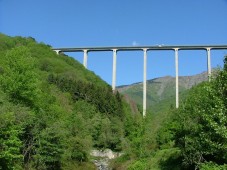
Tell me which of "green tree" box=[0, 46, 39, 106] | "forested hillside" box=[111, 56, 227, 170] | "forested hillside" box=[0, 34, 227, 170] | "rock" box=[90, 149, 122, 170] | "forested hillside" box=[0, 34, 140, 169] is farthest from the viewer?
"rock" box=[90, 149, 122, 170]

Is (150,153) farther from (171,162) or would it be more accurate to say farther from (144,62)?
(144,62)

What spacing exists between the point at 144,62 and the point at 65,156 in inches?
1812

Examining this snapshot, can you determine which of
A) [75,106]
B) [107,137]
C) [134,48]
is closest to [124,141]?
[107,137]

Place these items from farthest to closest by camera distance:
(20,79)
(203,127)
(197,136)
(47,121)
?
(20,79) → (47,121) → (197,136) → (203,127)

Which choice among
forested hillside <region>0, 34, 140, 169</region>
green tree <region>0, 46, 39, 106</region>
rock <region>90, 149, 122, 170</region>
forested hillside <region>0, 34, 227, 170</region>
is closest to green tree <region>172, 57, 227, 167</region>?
forested hillside <region>0, 34, 227, 170</region>

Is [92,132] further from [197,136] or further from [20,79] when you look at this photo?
[197,136]

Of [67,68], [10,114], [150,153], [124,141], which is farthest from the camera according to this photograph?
[67,68]

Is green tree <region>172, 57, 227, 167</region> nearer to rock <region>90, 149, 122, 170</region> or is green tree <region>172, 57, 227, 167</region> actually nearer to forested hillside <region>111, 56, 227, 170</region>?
forested hillside <region>111, 56, 227, 170</region>

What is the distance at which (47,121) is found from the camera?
105ft

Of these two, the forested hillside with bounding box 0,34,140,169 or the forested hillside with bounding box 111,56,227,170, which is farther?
the forested hillside with bounding box 0,34,140,169

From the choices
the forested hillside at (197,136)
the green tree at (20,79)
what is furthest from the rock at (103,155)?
the green tree at (20,79)

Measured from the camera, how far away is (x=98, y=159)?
50188 mm

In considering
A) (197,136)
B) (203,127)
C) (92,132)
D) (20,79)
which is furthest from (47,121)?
(92,132)

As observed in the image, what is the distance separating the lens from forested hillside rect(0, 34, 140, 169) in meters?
25.7
